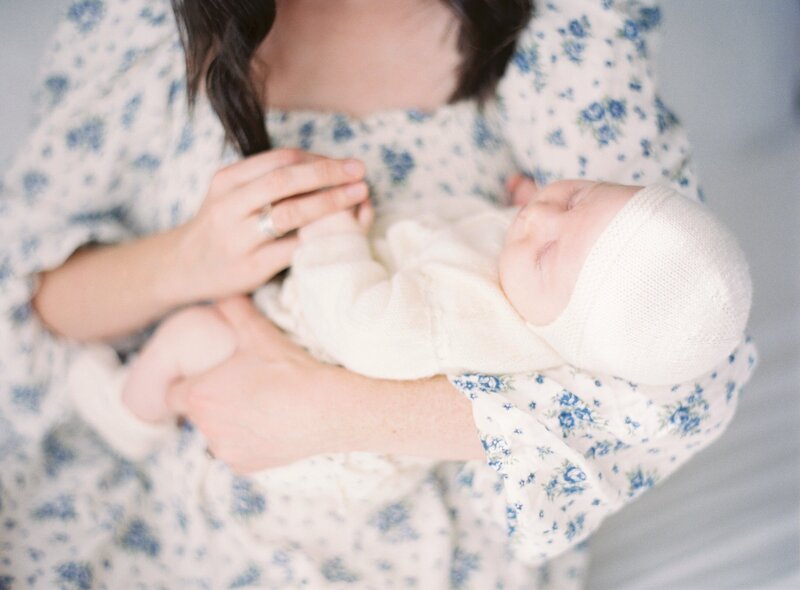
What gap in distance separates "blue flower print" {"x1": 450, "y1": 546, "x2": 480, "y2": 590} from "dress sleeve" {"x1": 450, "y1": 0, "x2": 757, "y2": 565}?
0.27 feet

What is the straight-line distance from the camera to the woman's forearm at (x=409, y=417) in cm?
90

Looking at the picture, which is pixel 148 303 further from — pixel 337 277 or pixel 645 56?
pixel 645 56

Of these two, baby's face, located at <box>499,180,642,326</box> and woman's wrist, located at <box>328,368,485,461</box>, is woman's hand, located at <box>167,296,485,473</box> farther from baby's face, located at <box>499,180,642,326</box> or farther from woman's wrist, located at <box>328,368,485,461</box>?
baby's face, located at <box>499,180,642,326</box>

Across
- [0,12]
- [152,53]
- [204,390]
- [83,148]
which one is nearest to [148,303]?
[204,390]

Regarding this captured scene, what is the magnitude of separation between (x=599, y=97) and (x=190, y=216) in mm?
674

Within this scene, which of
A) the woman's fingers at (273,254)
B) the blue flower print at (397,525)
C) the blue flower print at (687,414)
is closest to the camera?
the blue flower print at (687,414)

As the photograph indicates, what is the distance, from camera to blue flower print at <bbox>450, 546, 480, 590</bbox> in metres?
1.11

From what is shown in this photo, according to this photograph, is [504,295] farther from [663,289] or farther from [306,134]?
Answer: [306,134]

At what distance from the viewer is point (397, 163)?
1.12 metres

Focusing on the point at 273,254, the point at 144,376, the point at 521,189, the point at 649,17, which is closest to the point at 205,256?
the point at 273,254

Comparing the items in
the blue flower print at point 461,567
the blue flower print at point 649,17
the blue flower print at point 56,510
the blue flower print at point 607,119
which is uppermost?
the blue flower print at point 649,17

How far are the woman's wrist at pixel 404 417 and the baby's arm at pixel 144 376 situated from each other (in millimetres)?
232

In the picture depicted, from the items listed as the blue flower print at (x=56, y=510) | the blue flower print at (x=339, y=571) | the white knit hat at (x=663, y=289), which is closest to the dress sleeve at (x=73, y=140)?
the blue flower print at (x=56, y=510)

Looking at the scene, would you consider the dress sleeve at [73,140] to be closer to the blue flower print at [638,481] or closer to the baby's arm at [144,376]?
the baby's arm at [144,376]
